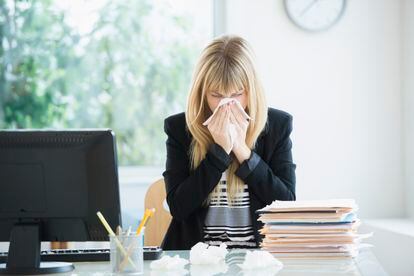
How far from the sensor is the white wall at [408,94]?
3.84m

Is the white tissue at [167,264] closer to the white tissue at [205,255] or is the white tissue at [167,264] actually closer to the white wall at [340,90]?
the white tissue at [205,255]

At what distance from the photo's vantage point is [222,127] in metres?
2.33

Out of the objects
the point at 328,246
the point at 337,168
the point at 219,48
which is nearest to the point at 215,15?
the point at 337,168

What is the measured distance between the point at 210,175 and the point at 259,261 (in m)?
0.55

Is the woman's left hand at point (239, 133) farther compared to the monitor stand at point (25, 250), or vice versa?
the woman's left hand at point (239, 133)

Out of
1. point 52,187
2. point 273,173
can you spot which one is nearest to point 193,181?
point 273,173

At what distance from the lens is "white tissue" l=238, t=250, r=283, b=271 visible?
1816 millimetres

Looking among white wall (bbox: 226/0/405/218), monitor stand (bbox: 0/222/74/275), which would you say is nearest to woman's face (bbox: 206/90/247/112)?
monitor stand (bbox: 0/222/74/275)

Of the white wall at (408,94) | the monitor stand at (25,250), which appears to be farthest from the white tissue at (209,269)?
the white wall at (408,94)

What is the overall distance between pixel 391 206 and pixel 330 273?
2324 mm

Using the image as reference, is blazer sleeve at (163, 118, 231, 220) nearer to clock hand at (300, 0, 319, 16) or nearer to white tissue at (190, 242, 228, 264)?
white tissue at (190, 242, 228, 264)

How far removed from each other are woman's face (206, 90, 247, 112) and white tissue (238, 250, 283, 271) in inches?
25.8

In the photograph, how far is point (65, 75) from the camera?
13.6ft

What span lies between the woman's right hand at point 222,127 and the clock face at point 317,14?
1694 millimetres
